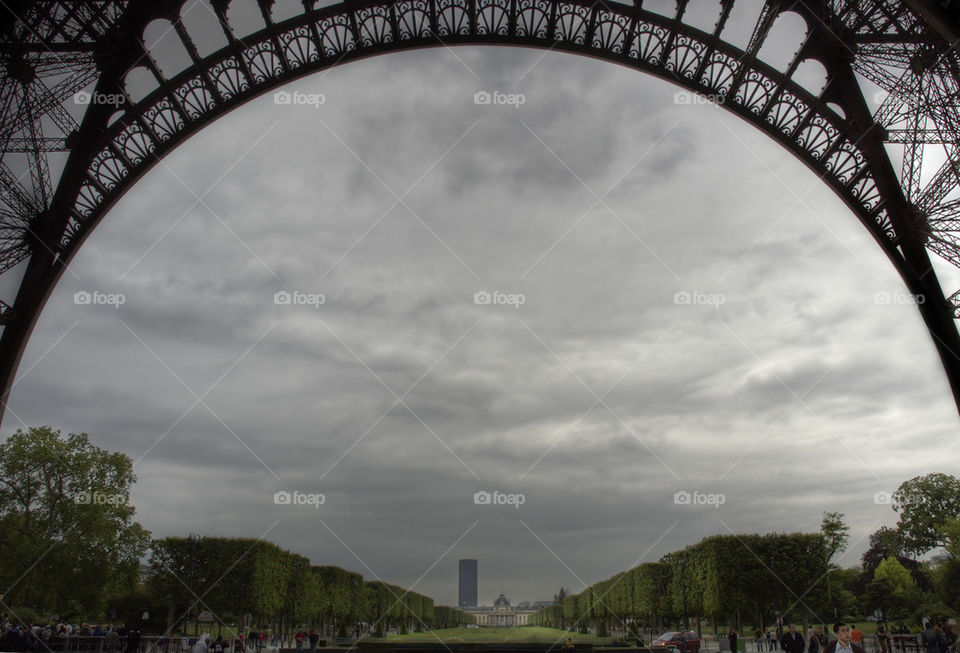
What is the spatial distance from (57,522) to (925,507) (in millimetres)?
63047

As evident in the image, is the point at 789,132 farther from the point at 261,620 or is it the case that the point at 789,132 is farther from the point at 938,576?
the point at 261,620

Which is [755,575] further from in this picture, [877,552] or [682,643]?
[877,552]

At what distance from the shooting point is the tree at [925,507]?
5288 centimetres

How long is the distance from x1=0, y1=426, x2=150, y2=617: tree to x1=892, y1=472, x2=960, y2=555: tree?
195 feet

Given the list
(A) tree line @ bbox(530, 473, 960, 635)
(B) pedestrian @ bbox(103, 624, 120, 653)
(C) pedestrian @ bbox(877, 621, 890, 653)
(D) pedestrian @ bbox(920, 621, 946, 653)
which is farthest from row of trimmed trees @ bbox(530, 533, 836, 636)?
(B) pedestrian @ bbox(103, 624, 120, 653)

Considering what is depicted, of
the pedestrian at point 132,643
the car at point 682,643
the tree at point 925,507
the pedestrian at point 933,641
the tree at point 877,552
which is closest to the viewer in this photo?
the pedestrian at point 933,641

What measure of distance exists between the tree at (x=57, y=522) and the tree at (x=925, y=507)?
59291mm

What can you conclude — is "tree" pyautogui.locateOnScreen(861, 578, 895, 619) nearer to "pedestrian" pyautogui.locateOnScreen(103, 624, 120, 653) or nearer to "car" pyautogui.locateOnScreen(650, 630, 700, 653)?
"car" pyautogui.locateOnScreen(650, 630, 700, 653)

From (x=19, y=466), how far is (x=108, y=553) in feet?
21.3

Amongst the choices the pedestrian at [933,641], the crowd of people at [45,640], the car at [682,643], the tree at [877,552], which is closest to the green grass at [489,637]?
the car at [682,643]

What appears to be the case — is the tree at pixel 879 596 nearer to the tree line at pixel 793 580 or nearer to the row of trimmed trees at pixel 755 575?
the tree line at pixel 793 580

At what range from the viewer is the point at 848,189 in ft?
67.7

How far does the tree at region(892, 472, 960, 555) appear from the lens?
52.9 metres

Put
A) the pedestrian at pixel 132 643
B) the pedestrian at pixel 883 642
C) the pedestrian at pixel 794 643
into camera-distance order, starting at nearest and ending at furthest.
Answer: the pedestrian at pixel 794 643, the pedestrian at pixel 132 643, the pedestrian at pixel 883 642
